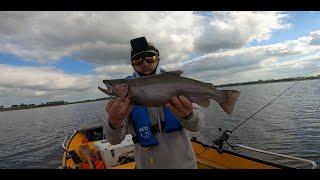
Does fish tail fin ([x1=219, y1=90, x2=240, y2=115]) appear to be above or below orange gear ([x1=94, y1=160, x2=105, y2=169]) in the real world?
above

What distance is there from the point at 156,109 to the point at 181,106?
0.68 meters

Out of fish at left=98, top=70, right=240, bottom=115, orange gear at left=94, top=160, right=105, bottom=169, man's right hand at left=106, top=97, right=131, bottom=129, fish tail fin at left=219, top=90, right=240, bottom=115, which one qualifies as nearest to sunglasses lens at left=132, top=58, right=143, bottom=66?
fish at left=98, top=70, right=240, bottom=115

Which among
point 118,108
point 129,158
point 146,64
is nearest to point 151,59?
point 146,64

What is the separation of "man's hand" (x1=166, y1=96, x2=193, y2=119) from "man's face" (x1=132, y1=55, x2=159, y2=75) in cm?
57

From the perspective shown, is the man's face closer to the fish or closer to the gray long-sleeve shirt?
the fish

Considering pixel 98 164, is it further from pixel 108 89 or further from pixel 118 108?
pixel 118 108

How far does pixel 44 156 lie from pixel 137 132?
85.1 ft

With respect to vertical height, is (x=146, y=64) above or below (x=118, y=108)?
above

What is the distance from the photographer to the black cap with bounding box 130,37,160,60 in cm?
409

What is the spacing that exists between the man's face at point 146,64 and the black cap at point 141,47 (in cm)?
6

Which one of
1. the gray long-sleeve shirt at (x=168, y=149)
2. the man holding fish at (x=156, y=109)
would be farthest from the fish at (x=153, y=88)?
the gray long-sleeve shirt at (x=168, y=149)

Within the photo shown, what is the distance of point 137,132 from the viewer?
4.34 m

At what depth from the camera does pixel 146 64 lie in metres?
4.15

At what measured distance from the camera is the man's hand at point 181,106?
3.84m
